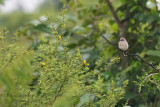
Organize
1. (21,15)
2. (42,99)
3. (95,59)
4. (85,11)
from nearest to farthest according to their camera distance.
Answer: (42,99) → (95,59) → (85,11) → (21,15)

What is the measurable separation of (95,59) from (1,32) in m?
1.15

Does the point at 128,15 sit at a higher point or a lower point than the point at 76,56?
higher

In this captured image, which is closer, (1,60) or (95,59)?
(1,60)

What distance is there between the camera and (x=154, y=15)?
2375 millimetres

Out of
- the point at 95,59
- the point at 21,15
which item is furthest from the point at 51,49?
the point at 21,15

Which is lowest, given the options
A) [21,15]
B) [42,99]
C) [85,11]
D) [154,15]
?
[42,99]

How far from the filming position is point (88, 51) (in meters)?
2.49

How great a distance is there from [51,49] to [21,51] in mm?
156

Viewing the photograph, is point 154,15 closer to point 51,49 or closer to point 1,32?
point 51,49

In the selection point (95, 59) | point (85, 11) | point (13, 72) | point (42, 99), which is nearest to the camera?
point (13, 72)

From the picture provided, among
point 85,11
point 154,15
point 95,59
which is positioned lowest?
point 95,59

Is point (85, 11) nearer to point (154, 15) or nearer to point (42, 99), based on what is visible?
point (154, 15)

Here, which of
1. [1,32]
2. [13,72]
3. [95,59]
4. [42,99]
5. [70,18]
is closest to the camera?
[13,72]

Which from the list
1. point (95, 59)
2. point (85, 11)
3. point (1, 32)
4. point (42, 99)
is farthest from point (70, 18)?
point (42, 99)
